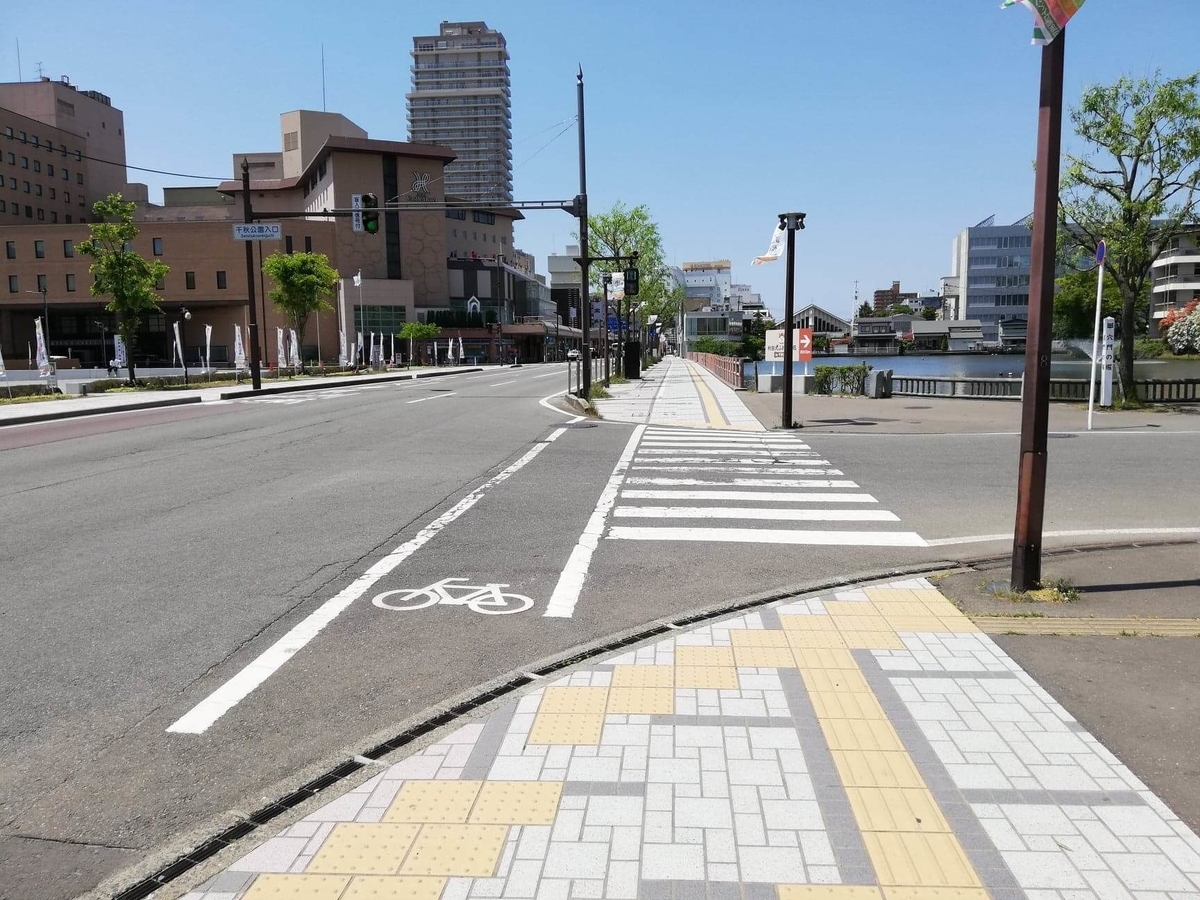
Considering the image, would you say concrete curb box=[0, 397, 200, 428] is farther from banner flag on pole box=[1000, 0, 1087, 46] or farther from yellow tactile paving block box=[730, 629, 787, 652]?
banner flag on pole box=[1000, 0, 1087, 46]

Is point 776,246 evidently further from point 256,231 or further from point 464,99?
point 464,99

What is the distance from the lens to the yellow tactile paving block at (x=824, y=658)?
193 inches

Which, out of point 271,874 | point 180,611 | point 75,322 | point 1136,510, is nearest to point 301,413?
point 180,611

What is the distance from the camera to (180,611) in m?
5.96

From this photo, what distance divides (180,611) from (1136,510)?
371 inches

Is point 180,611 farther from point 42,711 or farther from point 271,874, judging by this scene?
point 271,874

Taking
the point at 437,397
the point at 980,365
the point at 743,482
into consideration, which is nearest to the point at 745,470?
the point at 743,482

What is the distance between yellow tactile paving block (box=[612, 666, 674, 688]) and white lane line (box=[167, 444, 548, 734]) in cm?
194

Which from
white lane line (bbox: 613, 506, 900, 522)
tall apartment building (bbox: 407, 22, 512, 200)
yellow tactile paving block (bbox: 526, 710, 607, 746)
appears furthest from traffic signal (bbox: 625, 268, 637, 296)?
tall apartment building (bbox: 407, 22, 512, 200)

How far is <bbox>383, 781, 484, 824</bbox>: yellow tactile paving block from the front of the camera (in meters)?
3.35

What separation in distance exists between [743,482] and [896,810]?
26.7 ft

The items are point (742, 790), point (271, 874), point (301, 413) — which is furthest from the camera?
Result: point (301, 413)

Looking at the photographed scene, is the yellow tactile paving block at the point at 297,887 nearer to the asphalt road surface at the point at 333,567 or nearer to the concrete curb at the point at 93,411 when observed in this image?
the asphalt road surface at the point at 333,567

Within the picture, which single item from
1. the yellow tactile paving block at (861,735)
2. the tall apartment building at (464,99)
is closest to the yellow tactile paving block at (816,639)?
the yellow tactile paving block at (861,735)
